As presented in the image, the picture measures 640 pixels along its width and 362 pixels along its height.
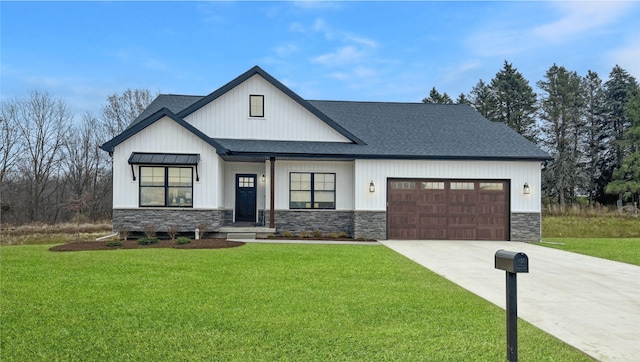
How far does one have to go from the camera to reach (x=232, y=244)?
1362cm

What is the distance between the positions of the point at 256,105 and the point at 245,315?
13.6 meters

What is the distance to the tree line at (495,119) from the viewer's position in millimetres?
32656

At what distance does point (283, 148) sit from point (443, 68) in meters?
56.1

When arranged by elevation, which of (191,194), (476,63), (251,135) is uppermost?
(476,63)

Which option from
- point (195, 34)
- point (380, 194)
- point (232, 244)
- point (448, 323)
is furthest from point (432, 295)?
point (195, 34)

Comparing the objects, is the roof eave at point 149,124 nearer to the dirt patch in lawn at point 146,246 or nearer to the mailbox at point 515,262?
the dirt patch in lawn at point 146,246

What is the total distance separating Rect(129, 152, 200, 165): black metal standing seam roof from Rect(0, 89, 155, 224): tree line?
18.7 meters

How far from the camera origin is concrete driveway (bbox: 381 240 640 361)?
187 inches

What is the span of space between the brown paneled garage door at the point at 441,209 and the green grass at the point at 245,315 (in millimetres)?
8160

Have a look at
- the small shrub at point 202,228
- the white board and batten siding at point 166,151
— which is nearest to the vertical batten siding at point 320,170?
the white board and batten siding at point 166,151

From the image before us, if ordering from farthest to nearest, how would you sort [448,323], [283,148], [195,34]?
[195,34]
[283,148]
[448,323]

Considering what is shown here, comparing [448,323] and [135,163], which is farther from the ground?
[135,163]

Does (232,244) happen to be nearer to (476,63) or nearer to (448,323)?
(448,323)

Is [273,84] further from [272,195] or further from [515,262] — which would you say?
[515,262]
